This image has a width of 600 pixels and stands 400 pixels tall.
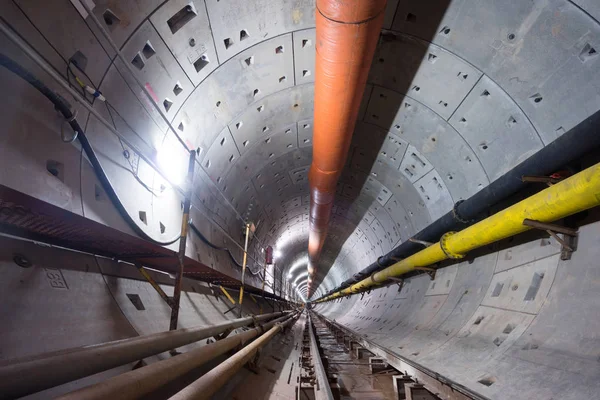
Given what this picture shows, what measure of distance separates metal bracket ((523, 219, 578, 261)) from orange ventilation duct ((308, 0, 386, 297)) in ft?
9.57

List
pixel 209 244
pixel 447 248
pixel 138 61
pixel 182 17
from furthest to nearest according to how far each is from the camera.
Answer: pixel 209 244 < pixel 447 248 < pixel 182 17 < pixel 138 61

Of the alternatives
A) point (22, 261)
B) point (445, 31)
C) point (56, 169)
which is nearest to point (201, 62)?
point (56, 169)

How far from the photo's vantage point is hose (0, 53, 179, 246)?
7.63ft

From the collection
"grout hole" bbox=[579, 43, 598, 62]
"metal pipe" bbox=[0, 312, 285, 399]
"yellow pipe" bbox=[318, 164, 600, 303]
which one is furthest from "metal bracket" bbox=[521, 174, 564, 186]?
"metal pipe" bbox=[0, 312, 285, 399]

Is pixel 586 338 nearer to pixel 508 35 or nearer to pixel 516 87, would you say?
pixel 516 87

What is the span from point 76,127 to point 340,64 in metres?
3.25

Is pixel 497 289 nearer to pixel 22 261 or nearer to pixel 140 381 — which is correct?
pixel 140 381

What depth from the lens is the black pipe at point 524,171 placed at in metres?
3.13

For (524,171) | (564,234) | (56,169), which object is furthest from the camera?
(524,171)

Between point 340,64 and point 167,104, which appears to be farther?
point 167,104

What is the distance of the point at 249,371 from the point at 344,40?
5038 millimetres

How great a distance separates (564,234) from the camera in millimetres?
3678

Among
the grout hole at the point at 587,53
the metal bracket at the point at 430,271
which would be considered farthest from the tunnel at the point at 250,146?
the metal bracket at the point at 430,271

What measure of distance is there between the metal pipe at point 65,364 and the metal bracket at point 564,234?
164 inches
